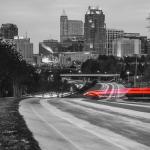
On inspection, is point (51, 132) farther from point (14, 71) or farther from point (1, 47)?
point (14, 71)

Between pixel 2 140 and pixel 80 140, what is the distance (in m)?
2.33

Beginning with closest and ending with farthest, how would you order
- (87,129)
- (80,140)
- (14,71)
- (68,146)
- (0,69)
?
(68,146), (80,140), (87,129), (0,69), (14,71)

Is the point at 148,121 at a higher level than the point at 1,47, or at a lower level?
lower

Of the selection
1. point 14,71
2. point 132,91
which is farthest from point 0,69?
point 132,91

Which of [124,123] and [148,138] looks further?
[124,123]

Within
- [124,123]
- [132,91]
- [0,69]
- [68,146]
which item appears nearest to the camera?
[68,146]

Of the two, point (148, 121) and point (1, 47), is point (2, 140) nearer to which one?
point (148, 121)

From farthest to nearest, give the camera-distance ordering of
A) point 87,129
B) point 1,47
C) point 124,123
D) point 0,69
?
1. point 1,47
2. point 0,69
3. point 124,123
4. point 87,129

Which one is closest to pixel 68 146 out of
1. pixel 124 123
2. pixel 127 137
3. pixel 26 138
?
pixel 26 138

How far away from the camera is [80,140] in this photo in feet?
48.8

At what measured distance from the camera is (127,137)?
50.9 feet

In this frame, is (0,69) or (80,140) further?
(0,69)

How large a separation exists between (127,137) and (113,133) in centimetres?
130

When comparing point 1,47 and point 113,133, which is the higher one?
point 1,47
